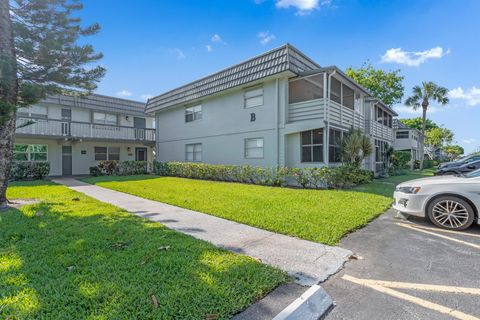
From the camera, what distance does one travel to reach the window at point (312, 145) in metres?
11.3

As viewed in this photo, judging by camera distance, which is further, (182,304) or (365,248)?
(365,248)

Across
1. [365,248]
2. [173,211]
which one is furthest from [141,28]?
[365,248]

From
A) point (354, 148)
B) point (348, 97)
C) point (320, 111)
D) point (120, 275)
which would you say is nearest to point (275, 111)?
point (320, 111)

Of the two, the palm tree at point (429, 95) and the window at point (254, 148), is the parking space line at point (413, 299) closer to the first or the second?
the window at point (254, 148)

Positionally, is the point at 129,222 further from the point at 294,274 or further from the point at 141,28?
the point at 141,28

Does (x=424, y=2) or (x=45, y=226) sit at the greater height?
(x=424, y=2)

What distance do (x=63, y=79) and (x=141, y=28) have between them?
4.88m

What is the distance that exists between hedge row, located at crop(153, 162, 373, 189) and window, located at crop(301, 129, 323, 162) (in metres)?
1.27

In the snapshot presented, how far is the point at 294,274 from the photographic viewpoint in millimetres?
3070

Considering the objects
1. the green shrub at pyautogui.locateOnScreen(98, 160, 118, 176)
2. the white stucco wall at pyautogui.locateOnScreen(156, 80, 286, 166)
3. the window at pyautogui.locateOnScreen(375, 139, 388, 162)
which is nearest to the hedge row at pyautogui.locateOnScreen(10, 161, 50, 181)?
the green shrub at pyautogui.locateOnScreen(98, 160, 118, 176)

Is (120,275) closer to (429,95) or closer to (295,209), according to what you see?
(295,209)

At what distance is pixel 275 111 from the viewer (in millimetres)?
11781

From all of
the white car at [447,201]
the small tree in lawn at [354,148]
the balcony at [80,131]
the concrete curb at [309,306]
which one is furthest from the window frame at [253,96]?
the concrete curb at [309,306]

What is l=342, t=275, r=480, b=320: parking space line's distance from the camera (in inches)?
91.4
